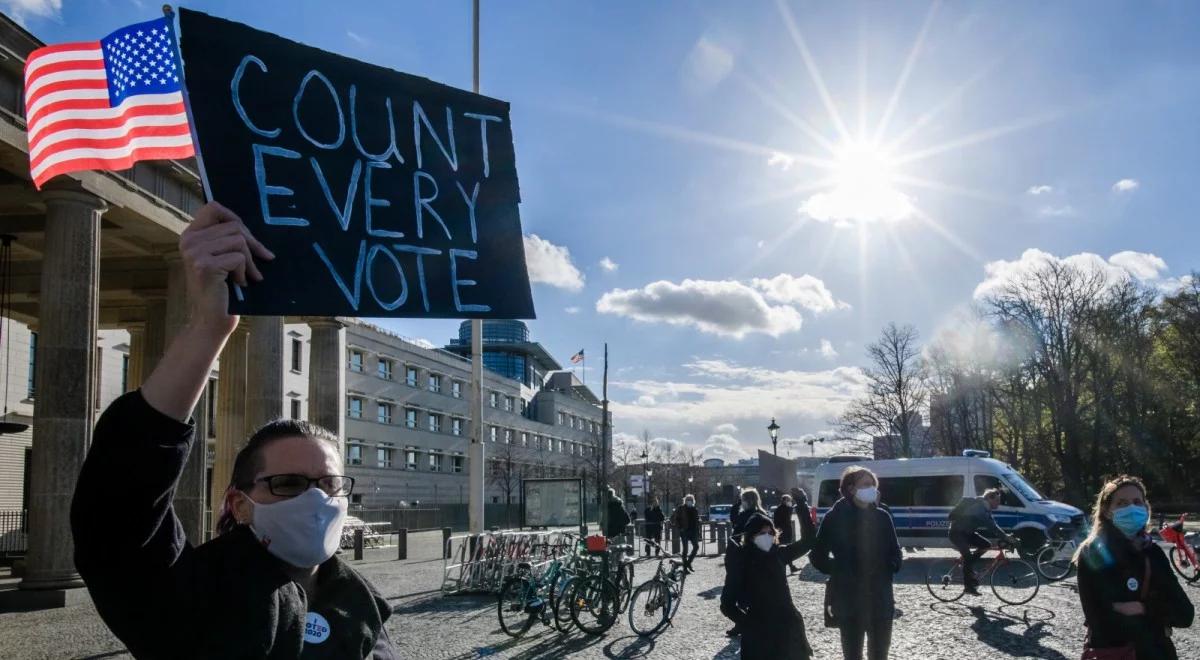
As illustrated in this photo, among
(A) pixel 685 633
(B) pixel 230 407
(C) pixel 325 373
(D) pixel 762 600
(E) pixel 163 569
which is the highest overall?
(C) pixel 325 373

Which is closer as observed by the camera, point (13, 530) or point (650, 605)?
point (650, 605)

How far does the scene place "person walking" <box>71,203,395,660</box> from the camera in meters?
1.90

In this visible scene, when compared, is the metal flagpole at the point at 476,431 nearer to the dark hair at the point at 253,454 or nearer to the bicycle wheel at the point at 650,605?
the bicycle wheel at the point at 650,605

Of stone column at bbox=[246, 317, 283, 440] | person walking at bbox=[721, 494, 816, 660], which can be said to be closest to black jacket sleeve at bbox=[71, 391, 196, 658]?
person walking at bbox=[721, 494, 816, 660]

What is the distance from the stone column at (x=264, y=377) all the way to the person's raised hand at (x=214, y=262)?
22931mm

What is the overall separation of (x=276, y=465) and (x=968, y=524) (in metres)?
15.7

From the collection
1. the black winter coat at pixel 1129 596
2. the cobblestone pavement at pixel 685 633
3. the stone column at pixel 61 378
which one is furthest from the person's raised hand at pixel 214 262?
the stone column at pixel 61 378

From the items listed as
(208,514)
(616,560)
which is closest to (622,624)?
(616,560)

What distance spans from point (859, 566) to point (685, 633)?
261 inches

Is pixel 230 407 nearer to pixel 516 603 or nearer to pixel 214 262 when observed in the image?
pixel 516 603

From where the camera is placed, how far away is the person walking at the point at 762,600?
21.4 feet

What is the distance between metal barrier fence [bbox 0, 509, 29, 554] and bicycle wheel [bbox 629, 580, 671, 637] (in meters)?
22.9

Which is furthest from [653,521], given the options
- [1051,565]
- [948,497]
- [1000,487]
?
[1051,565]

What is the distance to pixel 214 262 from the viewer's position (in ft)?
7.33
